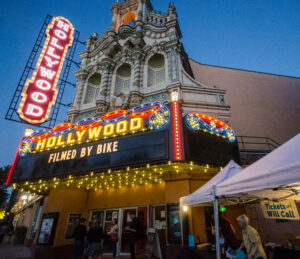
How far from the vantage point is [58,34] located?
18.8m

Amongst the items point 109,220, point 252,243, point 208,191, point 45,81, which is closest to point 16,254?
point 109,220

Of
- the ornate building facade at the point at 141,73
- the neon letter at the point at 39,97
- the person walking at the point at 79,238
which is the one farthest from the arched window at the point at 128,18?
the person walking at the point at 79,238

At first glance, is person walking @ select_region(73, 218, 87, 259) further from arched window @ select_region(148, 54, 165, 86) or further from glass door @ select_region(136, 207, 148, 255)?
arched window @ select_region(148, 54, 165, 86)

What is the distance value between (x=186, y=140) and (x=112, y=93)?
915cm

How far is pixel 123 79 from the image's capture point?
1655 cm

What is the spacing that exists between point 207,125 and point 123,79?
9.69 metres

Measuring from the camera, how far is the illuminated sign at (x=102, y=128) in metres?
9.18

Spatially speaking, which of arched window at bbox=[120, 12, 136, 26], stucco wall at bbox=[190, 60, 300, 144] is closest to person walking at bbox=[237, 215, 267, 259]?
stucco wall at bbox=[190, 60, 300, 144]

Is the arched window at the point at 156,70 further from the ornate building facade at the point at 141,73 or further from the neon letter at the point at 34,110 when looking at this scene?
the neon letter at the point at 34,110

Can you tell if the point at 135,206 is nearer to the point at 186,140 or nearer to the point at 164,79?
the point at 186,140

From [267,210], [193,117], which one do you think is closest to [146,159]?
[193,117]

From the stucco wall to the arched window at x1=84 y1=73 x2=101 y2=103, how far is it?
1087 cm

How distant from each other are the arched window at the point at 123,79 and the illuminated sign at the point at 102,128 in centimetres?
547

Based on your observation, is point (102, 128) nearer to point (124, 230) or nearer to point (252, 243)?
point (124, 230)
